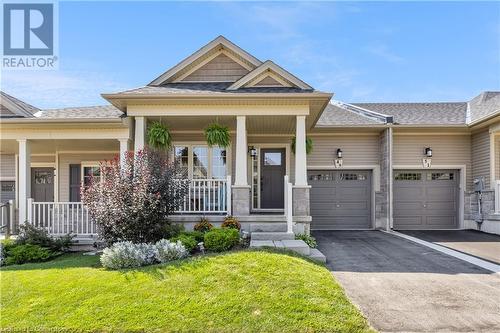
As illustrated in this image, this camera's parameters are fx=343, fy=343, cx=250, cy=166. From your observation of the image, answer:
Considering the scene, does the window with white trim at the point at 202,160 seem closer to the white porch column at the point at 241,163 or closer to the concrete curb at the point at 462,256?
the white porch column at the point at 241,163

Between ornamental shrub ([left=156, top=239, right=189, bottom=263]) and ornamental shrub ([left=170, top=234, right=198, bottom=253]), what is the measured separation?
0.26m

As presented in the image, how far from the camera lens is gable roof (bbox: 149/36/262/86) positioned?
9852mm

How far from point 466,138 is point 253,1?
9479 mm

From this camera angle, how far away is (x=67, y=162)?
12.2 meters

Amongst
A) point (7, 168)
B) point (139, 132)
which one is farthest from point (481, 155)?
point (7, 168)

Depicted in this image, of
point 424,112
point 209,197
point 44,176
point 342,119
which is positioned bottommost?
point 209,197

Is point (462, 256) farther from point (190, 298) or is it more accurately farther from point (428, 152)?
point (190, 298)

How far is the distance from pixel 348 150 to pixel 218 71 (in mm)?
5827

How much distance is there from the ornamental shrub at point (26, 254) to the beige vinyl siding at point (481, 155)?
44.0ft

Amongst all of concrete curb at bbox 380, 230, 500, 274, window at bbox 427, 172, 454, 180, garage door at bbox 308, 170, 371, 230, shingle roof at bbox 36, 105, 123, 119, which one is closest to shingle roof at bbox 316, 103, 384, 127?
garage door at bbox 308, 170, 371, 230

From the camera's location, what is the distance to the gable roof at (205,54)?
32.3 feet

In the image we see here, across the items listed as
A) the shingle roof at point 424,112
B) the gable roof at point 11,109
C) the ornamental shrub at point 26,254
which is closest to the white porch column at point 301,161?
the shingle roof at point 424,112

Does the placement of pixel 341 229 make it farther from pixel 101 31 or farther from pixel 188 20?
pixel 101 31

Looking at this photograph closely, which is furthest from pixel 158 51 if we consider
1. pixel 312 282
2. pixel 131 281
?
pixel 312 282
